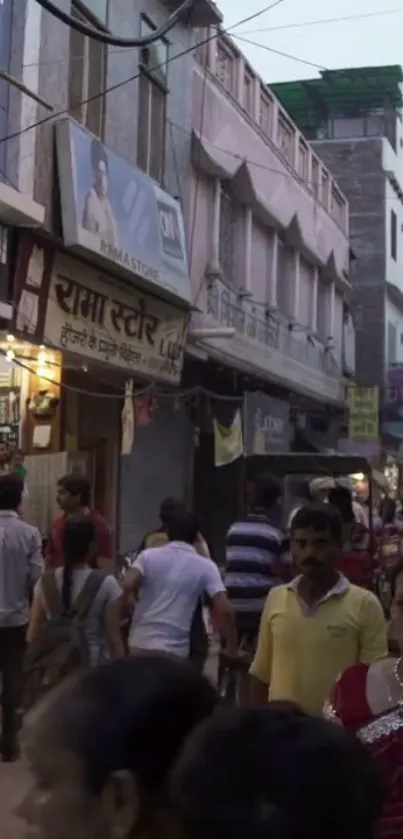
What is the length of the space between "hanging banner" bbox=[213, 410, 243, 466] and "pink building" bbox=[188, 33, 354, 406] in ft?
3.30

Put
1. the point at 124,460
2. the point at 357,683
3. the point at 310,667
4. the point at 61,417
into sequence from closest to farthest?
the point at 357,683
the point at 310,667
the point at 61,417
the point at 124,460

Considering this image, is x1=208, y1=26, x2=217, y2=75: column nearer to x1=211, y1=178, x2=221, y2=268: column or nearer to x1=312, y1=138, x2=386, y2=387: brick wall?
x1=211, y1=178, x2=221, y2=268: column

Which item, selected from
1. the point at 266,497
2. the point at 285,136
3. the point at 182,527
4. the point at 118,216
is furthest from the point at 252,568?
the point at 285,136

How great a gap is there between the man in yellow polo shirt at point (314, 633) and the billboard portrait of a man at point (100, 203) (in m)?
7.77

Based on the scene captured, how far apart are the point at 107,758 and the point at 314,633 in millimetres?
2674

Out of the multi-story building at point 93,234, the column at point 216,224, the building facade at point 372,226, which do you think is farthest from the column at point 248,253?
the building facade at point 372,226

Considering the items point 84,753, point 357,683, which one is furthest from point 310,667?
point 84,753

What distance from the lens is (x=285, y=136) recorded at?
2092 cm

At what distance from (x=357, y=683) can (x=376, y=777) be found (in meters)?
1.44

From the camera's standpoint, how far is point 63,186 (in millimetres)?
11484

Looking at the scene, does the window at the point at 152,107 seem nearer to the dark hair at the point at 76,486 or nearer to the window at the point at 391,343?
the dark hair at the point at 76,486

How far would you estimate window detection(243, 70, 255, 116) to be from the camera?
18.2 metres

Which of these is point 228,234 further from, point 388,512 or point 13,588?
point 13,588

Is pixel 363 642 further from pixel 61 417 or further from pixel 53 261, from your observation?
pixel 61 417
